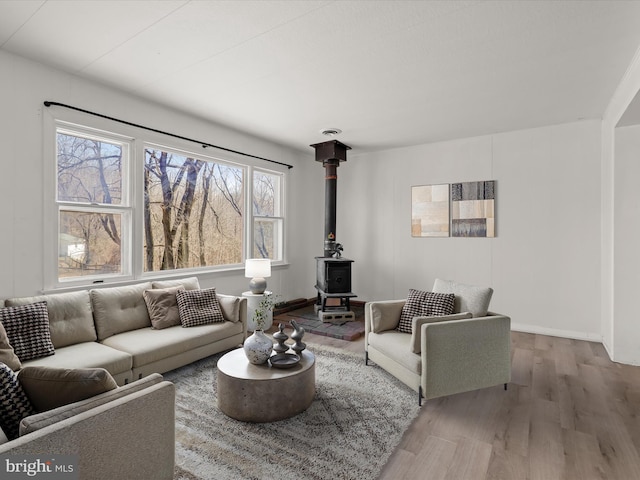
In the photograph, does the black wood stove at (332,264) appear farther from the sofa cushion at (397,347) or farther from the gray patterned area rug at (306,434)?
the gray patterned area rug at (306,434)

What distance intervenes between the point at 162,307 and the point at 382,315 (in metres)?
2.11

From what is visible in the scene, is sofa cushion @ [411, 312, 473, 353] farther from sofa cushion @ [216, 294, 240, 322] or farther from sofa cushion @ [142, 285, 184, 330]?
sofa cushion @ [142, 285, 184, 330]

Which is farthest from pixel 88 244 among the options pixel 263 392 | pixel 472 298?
pixel 472 298

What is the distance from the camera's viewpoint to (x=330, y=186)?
548 cm

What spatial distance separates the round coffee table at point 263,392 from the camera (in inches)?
91.7

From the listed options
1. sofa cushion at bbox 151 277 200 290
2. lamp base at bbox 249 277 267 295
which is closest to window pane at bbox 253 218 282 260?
lamp base at bbox 249 277 267 295

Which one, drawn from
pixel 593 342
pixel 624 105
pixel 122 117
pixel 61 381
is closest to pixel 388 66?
pixel 624 105

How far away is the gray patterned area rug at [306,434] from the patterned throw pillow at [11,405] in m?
0.86

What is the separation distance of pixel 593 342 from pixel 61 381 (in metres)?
5.23

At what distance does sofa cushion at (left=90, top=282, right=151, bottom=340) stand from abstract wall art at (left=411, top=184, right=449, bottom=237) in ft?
12.8

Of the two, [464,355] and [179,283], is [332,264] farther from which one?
[464,355]

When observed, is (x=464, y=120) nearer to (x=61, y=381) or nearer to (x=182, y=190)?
(x=182, y=190)

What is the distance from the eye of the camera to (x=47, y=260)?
3.05 metres

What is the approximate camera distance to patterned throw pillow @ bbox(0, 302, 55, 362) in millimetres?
2389
